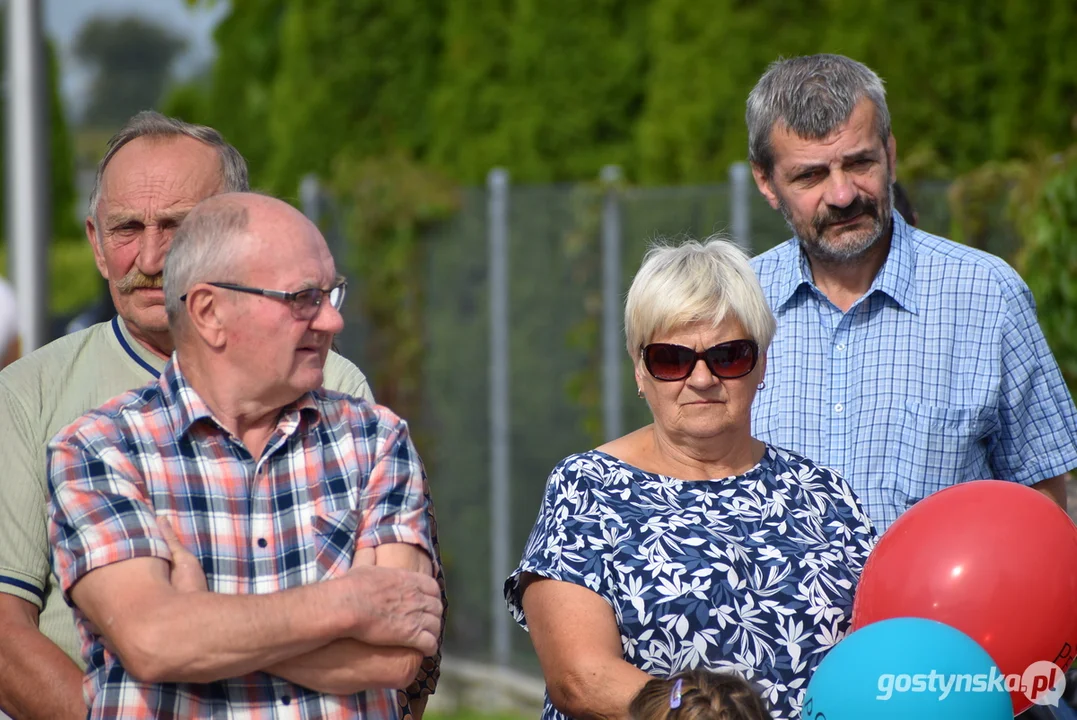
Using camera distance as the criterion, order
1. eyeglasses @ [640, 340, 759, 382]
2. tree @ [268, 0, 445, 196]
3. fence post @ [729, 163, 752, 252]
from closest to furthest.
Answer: eyeglasses @ [640, 340, 759, 382]
fence post @ [729, 163, 752, 252]
tree @ [268, 0, 445, 196]

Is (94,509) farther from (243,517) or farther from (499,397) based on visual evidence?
(499,397)

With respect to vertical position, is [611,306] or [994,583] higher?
[994,583]

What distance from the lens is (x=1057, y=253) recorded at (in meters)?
4.98

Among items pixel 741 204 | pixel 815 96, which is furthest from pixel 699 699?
pixel 741 204

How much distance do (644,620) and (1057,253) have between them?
277 centimetres

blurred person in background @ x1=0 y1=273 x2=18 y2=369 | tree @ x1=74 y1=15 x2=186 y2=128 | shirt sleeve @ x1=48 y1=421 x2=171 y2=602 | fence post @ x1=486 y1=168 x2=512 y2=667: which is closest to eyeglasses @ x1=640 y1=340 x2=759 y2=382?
shirt sleeve @ x1=48 y1=421 x2=171 y2=602

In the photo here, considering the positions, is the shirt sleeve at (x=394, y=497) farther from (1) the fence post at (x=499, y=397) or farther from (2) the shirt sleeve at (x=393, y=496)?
(1) the fence post at (x=499, y=397)

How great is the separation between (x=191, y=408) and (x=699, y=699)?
0.98 meters

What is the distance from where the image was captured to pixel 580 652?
9.05 feet

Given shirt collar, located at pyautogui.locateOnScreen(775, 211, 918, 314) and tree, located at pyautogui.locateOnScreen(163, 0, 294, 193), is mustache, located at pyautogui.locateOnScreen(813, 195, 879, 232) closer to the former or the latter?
shirt collar, located at pyautogui.locateOnScreen(775, 211, 918, 314)

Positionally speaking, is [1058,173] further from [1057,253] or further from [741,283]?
[741,283]

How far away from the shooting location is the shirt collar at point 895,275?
3.54 m

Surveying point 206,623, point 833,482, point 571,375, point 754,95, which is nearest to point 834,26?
point 571,375

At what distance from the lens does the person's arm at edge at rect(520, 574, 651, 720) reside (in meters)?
2.71
